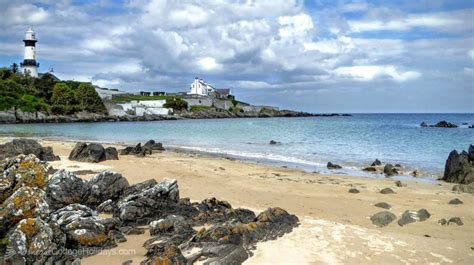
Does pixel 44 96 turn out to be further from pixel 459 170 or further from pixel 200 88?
pixel 459 170

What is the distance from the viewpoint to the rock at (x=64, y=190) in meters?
9.80

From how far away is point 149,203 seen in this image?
991 cm

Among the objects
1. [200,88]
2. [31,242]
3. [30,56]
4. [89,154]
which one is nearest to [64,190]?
[31,242]

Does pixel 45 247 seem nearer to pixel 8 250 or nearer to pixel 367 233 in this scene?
pixel 8 250

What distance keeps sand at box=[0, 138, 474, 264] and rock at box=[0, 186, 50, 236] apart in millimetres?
1244

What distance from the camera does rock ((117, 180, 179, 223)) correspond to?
9.47 metres

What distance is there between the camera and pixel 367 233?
9.03 m

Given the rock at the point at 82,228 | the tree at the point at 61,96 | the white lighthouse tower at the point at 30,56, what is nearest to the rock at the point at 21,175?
the rock at the point at 82,228

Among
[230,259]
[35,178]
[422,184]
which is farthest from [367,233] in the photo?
[422,184]

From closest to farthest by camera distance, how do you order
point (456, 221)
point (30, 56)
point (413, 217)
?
point (456, 221), point (413, 217), point (30, 56)

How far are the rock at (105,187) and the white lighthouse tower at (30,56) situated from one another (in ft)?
371

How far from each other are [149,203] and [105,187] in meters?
1.75

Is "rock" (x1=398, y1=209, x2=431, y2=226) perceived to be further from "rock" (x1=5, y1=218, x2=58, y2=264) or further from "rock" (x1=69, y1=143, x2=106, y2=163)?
"rock" (x1=69, y1=143, x2=106, y2=163)

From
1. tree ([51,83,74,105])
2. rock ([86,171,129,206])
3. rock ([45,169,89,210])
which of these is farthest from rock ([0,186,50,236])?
tree ([51,83,74,105])
